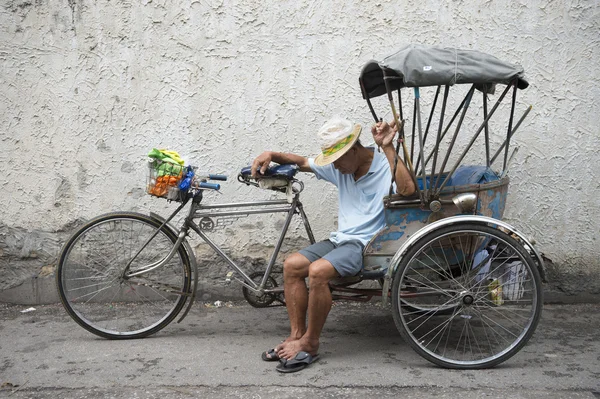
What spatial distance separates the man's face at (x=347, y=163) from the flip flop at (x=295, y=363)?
1067mm

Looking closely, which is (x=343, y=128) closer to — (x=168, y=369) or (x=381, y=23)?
(x=381, y=23)

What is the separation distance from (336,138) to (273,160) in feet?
1.65

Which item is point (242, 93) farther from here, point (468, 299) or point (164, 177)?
point (468, 299)

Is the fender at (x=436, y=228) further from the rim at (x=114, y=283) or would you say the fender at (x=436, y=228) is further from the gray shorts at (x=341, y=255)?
the rim at (x=114, y=283)

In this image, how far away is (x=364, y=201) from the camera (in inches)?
149

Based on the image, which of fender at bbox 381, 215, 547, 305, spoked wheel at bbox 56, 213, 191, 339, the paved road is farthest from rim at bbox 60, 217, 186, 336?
fender at bbox 381, 215, 547, 305

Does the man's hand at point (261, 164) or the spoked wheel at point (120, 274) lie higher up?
the man's hand at point (261, 164)

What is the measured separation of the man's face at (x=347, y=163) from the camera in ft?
12.0

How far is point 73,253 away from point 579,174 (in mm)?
3492

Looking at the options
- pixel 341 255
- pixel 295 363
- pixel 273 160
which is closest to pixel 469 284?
pixel 341 255

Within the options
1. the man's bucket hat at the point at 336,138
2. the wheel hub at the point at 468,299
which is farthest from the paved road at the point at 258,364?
the man's bucket hat at the point at 336,138

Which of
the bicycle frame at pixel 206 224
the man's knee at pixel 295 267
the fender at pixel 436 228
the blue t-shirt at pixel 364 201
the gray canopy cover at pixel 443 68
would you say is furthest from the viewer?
the bicycle frame at pixel 206 224

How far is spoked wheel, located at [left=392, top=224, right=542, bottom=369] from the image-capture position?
344 cm

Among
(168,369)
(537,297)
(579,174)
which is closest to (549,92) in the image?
(579,174)
